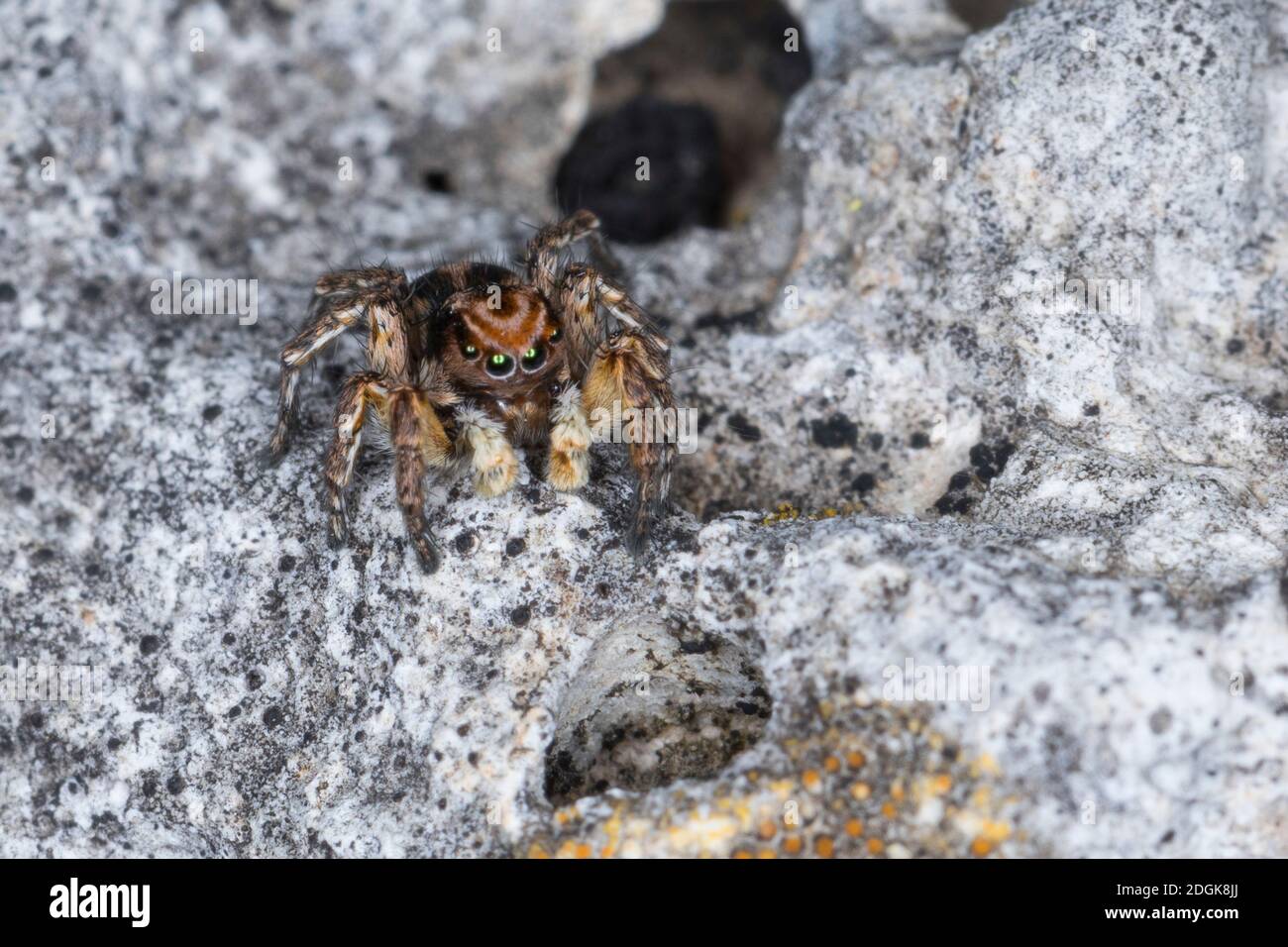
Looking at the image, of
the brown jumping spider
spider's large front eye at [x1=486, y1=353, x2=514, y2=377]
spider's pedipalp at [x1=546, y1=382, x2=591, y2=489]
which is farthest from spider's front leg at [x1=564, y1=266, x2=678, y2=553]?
spider's large front eye at [x1=486, y1=353, x2=514, y2=377]

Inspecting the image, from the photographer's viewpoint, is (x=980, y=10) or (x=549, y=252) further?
(x=980, y=10)

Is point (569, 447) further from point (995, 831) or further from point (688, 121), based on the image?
point (688, 121)

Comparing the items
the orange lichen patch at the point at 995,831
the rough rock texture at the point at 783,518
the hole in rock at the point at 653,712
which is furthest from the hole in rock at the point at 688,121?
the orange lichen patch at the point at 995,831

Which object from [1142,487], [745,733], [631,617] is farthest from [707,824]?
[1142,487]

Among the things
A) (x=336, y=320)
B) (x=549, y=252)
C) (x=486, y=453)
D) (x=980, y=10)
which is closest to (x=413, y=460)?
(x=486, y=453)

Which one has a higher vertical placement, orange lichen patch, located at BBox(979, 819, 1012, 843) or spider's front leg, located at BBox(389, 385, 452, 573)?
spider's front leg, located at BBox(389, 385, 452, 573)

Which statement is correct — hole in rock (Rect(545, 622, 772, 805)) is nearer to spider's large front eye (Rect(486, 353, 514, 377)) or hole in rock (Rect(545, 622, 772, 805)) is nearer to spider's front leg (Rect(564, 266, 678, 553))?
spider's front leg (Rect(564, 266, 678, 553))

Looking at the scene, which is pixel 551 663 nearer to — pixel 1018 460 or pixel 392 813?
pixel 392 813

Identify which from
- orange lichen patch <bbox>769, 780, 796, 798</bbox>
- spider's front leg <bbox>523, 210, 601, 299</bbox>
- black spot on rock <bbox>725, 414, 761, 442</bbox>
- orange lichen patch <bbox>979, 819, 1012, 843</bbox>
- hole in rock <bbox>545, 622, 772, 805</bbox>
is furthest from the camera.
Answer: black spot on rock <bbox>725, 414, 761, 442</bbox>
